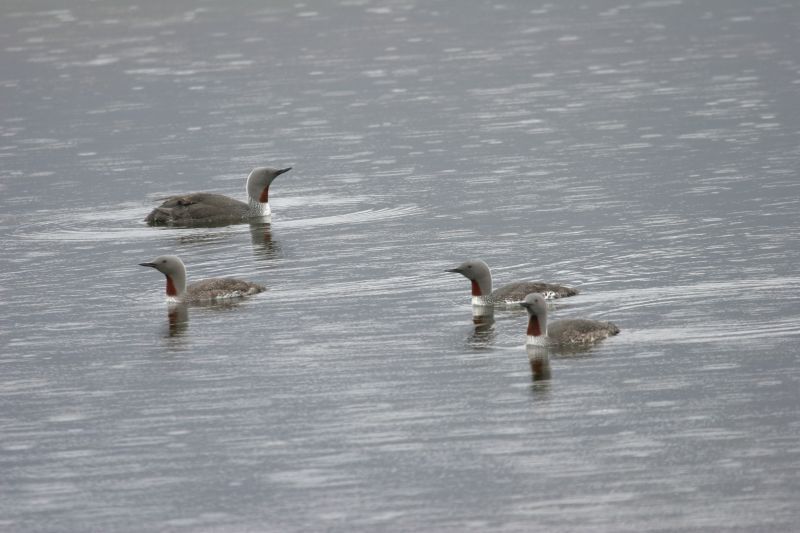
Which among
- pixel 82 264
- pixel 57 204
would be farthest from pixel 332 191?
pixel 82 264

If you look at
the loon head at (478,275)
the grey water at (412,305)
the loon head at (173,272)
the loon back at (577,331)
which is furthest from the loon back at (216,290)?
the loon back at (577,331)

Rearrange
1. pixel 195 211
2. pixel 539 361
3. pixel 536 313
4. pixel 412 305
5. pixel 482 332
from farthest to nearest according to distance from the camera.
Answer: pixel 195 211
pixel 412 305
pixel 482 332
pixel 536 313
pixel 539 361

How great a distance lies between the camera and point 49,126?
4450 cm

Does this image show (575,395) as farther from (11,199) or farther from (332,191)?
(11,199)

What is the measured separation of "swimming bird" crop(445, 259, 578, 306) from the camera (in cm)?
2103

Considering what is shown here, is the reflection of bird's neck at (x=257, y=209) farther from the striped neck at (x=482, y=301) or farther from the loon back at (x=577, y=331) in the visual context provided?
the loon back at (x=577, y=331)

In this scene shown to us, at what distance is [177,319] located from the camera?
21.6m

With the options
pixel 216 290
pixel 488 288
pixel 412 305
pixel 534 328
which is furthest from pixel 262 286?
pixel 534 328

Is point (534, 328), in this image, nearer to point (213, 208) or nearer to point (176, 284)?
point (176, 284)

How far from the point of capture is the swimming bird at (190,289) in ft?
73.3

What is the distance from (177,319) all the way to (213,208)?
8.36 m

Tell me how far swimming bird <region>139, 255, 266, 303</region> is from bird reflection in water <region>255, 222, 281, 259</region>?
10.8ft

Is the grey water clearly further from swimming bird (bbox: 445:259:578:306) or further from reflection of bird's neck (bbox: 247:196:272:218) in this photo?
reflection of bird's neck (bbox: 247:196:272:218)

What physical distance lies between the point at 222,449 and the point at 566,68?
116 ft
